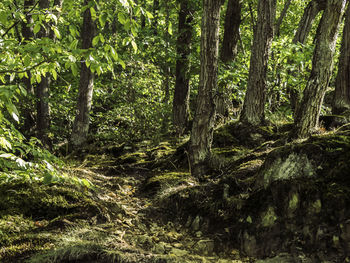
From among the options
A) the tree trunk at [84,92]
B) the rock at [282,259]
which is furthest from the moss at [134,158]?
the rock at [282,259]

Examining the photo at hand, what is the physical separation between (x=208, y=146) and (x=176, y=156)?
1.40m

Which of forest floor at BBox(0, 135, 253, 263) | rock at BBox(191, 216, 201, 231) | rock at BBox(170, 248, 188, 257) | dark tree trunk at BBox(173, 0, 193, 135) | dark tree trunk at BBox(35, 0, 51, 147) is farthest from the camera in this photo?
dark tree trunk at BBox(173, 0, 193, 135)

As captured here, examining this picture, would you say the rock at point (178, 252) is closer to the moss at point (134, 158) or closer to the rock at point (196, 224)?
the rock at point (196, 224)

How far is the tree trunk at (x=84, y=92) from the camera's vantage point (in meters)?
9.44

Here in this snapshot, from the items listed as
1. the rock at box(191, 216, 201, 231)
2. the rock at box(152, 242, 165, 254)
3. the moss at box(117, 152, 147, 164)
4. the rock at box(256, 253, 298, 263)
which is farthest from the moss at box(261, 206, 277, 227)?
the moss at box(117, 152, 147, 164)

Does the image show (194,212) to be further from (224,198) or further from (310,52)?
(310,52)

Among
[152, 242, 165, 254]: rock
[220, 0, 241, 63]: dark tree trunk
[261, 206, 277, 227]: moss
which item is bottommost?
[152, 242, 165, 254]: rock

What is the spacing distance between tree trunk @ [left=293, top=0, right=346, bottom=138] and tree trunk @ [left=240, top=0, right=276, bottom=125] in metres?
2.17

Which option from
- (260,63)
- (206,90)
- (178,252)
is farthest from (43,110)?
(178,252)

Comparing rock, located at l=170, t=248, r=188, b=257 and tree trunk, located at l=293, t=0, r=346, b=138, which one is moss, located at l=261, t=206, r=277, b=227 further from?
tree trunk, located at l=293, t=0, r=346, b=138

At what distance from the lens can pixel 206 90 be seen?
541 centimetres

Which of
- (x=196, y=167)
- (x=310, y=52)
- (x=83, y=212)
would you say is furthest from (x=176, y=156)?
(x=310, y=52)

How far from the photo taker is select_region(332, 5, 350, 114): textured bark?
6.25 meters

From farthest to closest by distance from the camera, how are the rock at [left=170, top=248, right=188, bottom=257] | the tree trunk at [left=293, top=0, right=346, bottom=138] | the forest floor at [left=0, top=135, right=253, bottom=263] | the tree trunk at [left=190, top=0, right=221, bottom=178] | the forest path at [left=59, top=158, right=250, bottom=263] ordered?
the tree trunk at [left=190, top=0, right=221, bottom=178]
the tree trunk at [left=293, top=0, right=346, bottom=138]
the rock at [left=170, top=248, right=188, bottom=257]
the forest path at [left=59, top=158, right=250, bottom=263]
the forest floor at [left=0, top=135, right=253, bottom=263]
